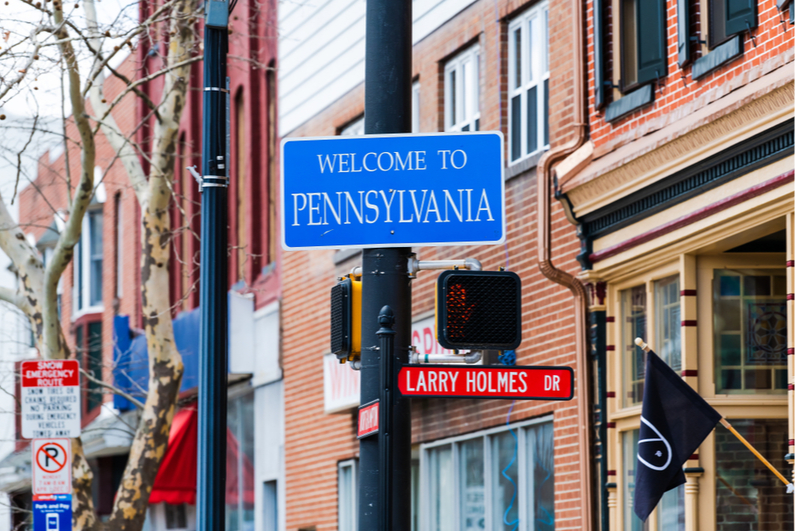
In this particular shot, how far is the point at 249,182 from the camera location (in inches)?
818

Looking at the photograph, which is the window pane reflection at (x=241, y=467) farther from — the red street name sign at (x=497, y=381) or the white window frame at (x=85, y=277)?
the red street name sign at (x=497, y=381)

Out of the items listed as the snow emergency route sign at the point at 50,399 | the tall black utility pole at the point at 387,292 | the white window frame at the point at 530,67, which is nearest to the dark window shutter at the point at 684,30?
the white window frame at the point at 530,67

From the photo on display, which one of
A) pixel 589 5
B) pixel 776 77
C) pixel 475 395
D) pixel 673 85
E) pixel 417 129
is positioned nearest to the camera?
pixel 475 395

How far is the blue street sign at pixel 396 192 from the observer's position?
24.5 feet

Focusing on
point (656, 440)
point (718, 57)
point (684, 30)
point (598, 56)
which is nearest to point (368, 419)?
point (656, 440)

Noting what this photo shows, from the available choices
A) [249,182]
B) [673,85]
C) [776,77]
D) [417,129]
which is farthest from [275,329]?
[776,77]

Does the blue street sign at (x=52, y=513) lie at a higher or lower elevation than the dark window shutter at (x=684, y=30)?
lower

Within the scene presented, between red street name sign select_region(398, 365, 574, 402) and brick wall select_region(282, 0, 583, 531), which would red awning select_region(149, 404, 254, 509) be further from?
red street name sign select_region(398, 365, 574, 402)

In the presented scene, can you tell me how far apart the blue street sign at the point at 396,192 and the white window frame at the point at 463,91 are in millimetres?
7662

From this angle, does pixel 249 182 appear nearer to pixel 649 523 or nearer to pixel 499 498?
pixel 499 498

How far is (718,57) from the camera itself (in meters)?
10.3

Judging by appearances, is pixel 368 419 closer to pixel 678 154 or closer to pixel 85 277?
pixel 678 154

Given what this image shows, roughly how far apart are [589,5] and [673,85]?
188cm

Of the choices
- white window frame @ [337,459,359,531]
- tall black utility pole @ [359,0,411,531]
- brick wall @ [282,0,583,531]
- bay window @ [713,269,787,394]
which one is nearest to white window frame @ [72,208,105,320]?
brick wall @ [282,0,583,531]
